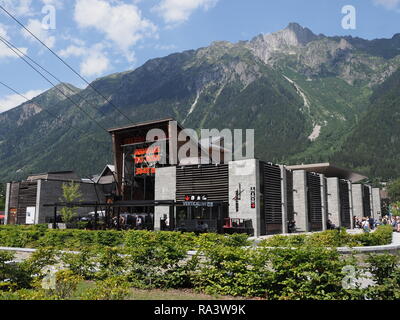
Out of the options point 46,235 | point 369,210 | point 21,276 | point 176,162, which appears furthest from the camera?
point 369,210

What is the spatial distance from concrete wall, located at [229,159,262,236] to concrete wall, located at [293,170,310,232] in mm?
8934

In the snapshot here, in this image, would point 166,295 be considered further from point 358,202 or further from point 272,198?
point 358,202

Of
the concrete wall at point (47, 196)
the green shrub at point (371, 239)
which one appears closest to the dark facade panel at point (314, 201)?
the green shrub at point (371, 239)

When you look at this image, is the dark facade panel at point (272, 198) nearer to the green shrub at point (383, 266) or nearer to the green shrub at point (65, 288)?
the green shrub at point (383, 266)

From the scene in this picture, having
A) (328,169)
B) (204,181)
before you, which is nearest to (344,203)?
(328,169)

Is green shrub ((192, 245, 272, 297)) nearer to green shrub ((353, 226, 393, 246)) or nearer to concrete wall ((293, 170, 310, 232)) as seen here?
green shrub ((353, 226, 393, 246))

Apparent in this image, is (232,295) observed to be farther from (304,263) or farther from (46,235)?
(46,235)

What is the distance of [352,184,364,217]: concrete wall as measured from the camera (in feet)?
204

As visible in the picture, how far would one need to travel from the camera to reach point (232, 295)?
35.4 ft

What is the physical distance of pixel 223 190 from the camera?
39.0 metres

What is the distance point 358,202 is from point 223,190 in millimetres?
33917

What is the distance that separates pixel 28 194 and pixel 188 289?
50452mm
